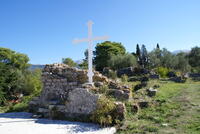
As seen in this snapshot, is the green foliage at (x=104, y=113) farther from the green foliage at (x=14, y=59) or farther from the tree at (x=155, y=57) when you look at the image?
the tree at (x=155, y=57)

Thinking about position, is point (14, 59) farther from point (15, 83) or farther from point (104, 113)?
point (104, 113)

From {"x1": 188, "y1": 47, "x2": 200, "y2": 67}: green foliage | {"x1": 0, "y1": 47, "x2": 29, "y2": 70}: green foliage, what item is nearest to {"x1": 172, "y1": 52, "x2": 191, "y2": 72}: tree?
{"x1": 188, "y1": 47, "x2": 200, "y2": 67}: green foliage

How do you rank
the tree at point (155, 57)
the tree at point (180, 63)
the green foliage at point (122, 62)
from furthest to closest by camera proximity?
1. the tree at point (155, 57)
2. the green foliage at point (122, 62)
3. the tree at point (180, 63)

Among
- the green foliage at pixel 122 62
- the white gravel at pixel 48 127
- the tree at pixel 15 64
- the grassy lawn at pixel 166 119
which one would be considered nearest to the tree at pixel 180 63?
the green foliage at pixel 122 62

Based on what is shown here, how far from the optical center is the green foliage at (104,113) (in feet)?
16.8

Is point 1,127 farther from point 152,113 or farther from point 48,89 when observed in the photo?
point 152,113

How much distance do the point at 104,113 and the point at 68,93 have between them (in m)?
1.89

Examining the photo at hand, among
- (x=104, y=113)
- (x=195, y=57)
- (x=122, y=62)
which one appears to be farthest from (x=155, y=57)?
(x=104, y=113)

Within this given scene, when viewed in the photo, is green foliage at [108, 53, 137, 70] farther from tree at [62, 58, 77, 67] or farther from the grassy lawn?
the grassy lawn

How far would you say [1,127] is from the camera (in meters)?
5.25

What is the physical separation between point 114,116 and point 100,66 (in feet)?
109

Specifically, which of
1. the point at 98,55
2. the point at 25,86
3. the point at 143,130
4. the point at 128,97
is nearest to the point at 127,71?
the point at 25,86

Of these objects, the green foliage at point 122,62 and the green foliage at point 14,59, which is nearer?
the green foliage at point 14,59

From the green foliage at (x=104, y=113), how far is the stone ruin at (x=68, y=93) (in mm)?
232
